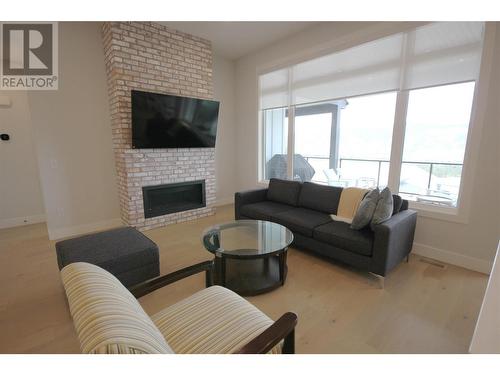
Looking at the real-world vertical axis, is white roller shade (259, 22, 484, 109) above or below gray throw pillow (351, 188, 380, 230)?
above

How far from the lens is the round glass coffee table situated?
2041 mm

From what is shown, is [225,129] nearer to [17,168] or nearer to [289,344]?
[17,168]

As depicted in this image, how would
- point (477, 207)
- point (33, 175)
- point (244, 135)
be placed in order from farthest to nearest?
point (244, 135) < point (33, 175) < point (477, 207)

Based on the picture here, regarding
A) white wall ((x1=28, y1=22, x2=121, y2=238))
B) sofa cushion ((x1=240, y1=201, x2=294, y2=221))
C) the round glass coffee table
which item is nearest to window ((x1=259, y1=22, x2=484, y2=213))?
sofa cushion ((x1=240, y1=201, x2=294, y2=221))

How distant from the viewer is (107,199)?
3816 mm

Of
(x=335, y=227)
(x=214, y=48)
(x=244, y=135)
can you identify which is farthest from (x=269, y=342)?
(x=214, y=48)

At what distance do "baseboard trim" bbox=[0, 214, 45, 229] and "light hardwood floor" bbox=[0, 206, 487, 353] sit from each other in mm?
1446

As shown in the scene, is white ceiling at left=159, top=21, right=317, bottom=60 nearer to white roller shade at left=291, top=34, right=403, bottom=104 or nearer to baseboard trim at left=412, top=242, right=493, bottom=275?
white roller shade at left=291, top=34, right=403, bottom=104

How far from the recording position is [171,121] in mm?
3719

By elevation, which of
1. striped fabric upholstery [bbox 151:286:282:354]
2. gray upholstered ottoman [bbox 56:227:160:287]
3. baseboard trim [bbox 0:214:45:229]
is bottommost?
baseboard trim [bbox 0:214:45:229]

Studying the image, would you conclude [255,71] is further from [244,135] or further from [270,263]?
[270,263]

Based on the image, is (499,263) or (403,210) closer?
(499,263)

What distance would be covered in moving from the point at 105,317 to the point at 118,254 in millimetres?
1528

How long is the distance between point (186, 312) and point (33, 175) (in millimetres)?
4573
